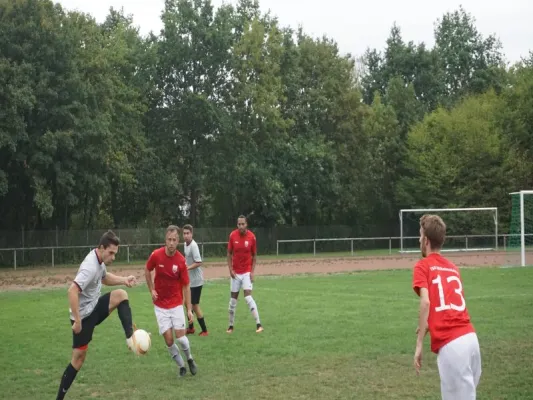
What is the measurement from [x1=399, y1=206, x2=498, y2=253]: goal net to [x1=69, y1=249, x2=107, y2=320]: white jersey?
126 feet

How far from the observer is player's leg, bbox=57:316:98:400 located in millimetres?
9344

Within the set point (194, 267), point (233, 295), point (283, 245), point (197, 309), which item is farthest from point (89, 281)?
point (283, 245)

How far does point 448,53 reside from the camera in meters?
80.3

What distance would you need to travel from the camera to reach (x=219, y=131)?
166 ft

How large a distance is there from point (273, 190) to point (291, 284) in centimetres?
2422

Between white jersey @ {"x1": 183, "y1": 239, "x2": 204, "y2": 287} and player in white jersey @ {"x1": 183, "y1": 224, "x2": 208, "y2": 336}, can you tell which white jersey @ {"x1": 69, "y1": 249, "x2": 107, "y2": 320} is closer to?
player in white jersey @ {"x1": 183, "y1": 224, "x2": 208, "y2": 336}

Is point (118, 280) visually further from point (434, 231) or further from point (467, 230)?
point (467, 230)

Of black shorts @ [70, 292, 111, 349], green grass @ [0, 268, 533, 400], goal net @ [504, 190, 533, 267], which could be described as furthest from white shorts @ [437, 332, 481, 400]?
goal net @ [504, 190, 533, 267]

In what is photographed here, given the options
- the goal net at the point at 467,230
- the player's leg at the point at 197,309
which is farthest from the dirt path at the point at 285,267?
the player's leg at the point at 197,309

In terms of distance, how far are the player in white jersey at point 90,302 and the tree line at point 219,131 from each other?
27.9 metres

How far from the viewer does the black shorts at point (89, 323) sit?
371 inches

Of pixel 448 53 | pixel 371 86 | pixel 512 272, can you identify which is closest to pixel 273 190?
pixel 512 272

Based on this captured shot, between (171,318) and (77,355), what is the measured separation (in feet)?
7.19

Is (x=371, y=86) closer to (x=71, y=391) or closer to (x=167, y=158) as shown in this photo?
(x=167, y=158)
